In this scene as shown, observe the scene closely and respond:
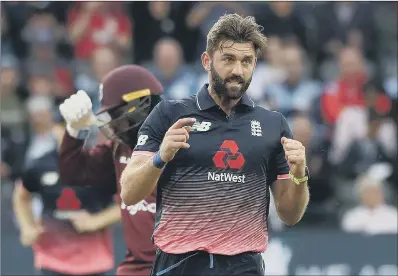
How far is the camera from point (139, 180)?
545 cm

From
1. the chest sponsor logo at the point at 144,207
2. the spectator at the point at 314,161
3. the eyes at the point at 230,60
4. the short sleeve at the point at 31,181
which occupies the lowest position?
the spectator at the point at 314,161

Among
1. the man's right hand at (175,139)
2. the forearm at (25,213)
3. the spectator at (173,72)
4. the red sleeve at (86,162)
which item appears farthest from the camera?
the spectator at (173,72)

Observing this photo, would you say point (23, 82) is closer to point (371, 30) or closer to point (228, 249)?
point (371, 30)

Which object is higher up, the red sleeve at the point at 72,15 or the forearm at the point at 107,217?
the red sleeve at the point at 72,15

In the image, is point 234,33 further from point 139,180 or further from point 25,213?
point 25,213

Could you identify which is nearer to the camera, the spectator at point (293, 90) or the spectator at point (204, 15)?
the spectator at point (293, 90)

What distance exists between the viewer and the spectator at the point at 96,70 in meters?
13.2

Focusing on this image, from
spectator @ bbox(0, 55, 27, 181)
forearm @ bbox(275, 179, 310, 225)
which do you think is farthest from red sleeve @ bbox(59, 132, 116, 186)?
spectator @ bbox(0, 55, 27, 181)

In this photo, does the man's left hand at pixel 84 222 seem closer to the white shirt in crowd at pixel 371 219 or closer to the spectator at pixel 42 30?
the white shirt in crowd at pixel 371 219

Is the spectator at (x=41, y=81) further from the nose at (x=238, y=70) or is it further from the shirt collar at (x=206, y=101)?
the nose at (x=238, y=70)

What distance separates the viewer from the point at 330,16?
561 inches

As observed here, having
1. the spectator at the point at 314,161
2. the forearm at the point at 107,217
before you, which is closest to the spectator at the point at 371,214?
the spectator at the point at 314,161

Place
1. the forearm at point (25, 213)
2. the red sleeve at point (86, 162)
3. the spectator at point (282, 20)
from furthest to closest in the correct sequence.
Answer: the spectator at point (282, 20) < the forearm at point (25, 213) < the red sleeve at point (86, 162)

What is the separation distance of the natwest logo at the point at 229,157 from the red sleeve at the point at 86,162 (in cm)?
210
